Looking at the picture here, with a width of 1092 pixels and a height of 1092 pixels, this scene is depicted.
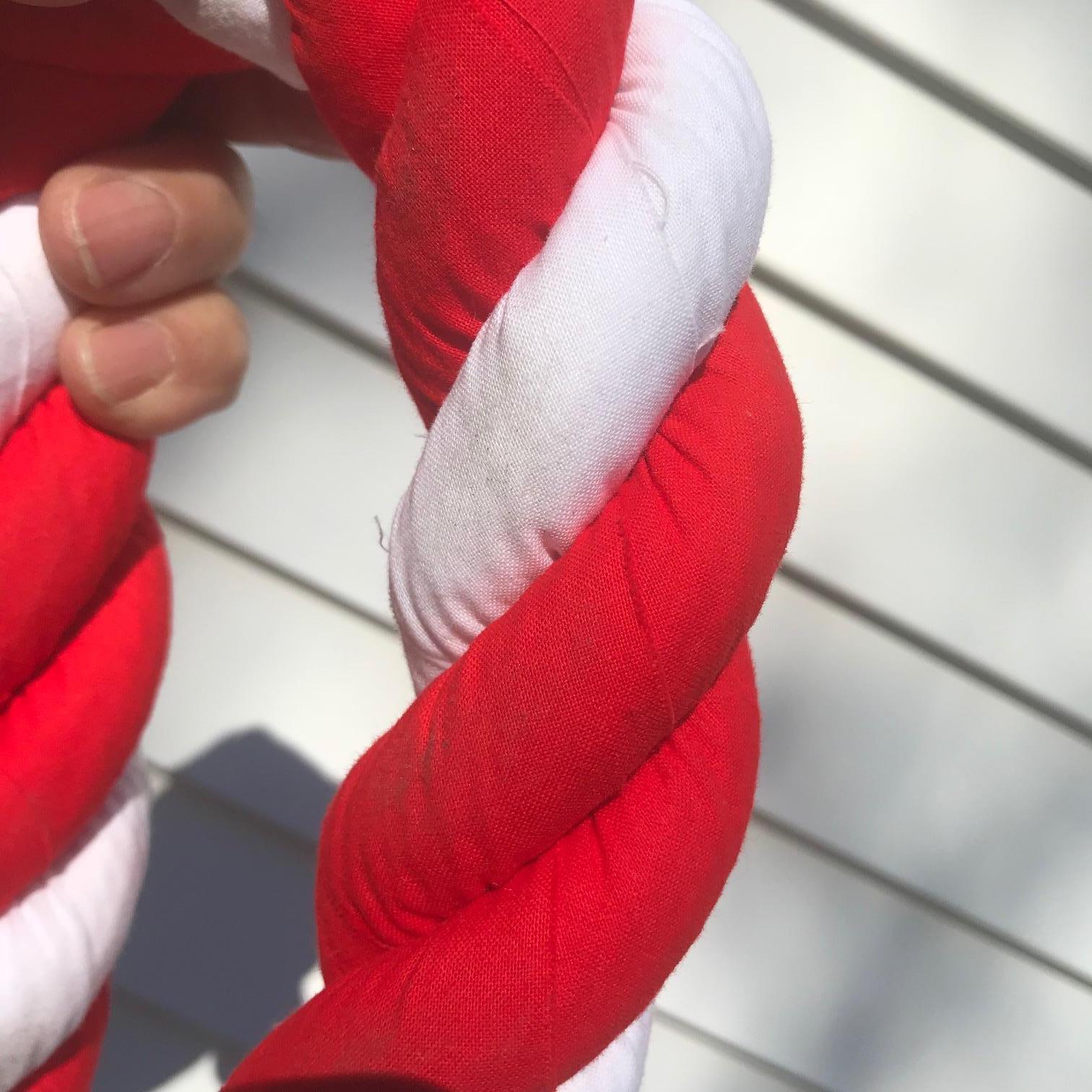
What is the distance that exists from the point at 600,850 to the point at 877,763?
1.82 ft

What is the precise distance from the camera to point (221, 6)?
291 millimetres

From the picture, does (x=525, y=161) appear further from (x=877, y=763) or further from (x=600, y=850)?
(x=877, y=763)

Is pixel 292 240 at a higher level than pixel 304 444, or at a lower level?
higher

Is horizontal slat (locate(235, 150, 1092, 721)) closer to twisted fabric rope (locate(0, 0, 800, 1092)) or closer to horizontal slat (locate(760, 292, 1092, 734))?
horizontal slat (locate(760, 292, 1092, 734))

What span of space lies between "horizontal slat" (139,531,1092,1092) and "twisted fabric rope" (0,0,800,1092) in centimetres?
46

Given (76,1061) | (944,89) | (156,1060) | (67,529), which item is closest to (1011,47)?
(944,89)

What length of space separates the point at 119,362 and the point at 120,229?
0.05 m

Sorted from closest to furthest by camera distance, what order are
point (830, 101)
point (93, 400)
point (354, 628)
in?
point (93, 400) → point (830, 101) → point (354, 628)

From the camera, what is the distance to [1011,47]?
0.63m

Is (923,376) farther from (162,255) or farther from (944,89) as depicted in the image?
(162,255)

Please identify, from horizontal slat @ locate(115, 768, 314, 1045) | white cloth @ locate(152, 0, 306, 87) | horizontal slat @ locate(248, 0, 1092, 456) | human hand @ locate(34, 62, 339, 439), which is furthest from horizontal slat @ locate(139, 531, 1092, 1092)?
white cloth @ locate(152, 0, 306, 87)

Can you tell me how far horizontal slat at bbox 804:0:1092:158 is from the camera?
2.00ft

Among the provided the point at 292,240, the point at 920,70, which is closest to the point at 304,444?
the point at 292,240

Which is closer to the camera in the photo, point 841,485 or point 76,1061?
point 76,1061
